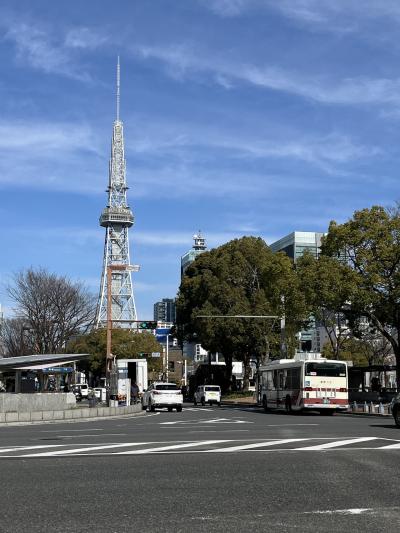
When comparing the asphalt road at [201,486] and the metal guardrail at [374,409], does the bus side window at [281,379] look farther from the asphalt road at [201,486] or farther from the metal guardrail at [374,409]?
the asphalt road at [201,486]

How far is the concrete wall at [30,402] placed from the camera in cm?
3164

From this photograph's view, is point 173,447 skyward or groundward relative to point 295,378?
groundward

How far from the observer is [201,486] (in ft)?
32.4

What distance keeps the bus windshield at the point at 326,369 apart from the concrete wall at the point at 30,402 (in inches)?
496

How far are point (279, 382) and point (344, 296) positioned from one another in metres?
6.16

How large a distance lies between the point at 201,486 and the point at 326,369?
92.8 feet

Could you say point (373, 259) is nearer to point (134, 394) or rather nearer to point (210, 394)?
point (134, 394)

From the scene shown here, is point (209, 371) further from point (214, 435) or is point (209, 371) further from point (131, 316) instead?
point (131, 316)

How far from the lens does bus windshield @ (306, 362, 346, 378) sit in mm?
37062

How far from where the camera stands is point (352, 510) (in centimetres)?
812

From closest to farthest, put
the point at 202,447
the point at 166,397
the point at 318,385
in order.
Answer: the point at 202,447 → the point at 318,385 → the point at 166,397

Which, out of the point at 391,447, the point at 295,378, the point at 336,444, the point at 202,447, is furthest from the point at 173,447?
the point at 295,378

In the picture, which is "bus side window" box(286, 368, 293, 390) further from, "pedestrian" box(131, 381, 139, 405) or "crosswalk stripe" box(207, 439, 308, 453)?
"crosswalk stripe" box(207, 439, 308, 453)

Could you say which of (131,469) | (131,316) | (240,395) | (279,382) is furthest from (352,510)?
(131,316)
